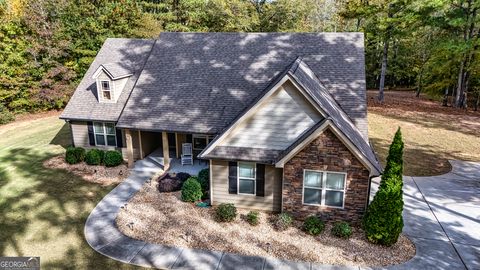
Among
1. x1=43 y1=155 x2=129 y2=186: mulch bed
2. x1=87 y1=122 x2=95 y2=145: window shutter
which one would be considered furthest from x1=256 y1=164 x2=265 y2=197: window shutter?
x1=87 y1=122 x2=95 y2=145: window shutter

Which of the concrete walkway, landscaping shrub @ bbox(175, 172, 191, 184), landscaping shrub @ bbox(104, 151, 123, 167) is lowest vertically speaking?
the concrete walkway

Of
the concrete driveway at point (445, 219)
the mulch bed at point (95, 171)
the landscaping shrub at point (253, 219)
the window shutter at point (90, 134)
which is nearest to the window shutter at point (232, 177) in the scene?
the landscaping shrub at point (253, 219)

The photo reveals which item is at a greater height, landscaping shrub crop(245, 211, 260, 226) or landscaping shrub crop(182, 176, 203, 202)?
landscaping shrub crop(182, 176, 203, 202)

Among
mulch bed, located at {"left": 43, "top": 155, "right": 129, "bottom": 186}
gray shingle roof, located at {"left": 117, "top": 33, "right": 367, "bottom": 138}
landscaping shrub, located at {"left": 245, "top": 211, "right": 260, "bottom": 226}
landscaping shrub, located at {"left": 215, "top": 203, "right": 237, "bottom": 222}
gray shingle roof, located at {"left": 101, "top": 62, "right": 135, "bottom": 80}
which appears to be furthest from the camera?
gray shingle roof, located at {"left": 101, "top": 62, "right": 135, "bottom": 80}

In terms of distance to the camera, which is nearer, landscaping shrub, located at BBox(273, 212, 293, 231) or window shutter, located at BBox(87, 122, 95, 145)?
landscaping shrub, located at BBox(273, 212, 293, 231)

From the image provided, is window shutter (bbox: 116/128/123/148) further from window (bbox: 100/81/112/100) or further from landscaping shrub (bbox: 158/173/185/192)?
landscaping shrub (bbox: 158/173/185/192)

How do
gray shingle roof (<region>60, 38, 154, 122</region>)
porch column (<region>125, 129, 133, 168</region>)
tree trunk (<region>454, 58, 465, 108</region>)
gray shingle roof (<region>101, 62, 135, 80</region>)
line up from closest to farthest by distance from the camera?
porch column (<region>125, 129, 133, 168</region>) < gray shingle roof (<region>101, 62, 135, 80</region>) < gray shingle roof (<region>60, 38, 154, 122</region>) < tree trunk (<region>454, 58, 465, 108</region>)
